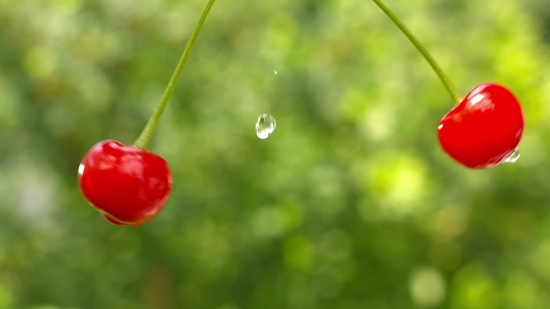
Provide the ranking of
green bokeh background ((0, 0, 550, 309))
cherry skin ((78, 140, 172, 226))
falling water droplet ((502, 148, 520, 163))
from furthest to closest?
green bokeh background ((0, 0, 550, 309)), falling water droplet ((502, 148, 520, 163)), cherry skin ((78, 140, 172, 226))

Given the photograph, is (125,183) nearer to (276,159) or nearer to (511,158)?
(511,158)

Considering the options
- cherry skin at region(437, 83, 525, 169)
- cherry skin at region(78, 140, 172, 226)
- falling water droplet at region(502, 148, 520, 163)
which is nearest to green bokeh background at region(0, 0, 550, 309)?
falling water droplet at region(502, 148, 520, 163)

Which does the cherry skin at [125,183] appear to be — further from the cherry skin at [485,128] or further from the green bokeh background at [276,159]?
the green bokeh background at [276,159]

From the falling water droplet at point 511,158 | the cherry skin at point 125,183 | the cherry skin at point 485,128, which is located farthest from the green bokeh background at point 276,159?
the cherry skin at point 125,183

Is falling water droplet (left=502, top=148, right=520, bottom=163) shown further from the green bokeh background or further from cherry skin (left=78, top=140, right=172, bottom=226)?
the green bokeh background

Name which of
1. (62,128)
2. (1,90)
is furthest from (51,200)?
(1,90)

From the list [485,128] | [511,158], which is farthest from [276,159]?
[485,128]
